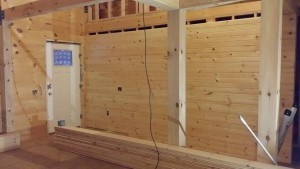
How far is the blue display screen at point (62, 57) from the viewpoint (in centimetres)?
556

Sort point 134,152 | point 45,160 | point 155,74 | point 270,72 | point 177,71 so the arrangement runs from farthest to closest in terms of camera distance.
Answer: point 155,74 < point 45,160 < point 134,152 < point 177,71 < point 270,72

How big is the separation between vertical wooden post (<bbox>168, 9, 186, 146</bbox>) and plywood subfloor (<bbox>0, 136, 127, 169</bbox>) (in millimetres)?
1014

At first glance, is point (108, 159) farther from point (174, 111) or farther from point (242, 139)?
point (242, 139)

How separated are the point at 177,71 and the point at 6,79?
322 cm

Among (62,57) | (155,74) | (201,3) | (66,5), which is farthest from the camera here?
(62,57)

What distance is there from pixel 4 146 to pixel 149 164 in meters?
2.60

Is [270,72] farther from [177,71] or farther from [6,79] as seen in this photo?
[6,79]

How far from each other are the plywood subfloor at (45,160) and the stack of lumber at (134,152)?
11 cm

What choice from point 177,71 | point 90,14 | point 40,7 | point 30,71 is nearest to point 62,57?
point 30,71

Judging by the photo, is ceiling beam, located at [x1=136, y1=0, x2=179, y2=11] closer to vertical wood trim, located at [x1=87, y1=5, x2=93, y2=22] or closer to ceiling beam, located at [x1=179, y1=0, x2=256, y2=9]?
ceiling beam, located at [x1=179, y1=0, x2=256, y2=9]

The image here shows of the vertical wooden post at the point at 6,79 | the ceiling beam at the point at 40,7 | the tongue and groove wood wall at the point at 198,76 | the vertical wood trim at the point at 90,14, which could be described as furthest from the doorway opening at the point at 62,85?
the ceiling beam at the point at 40,7

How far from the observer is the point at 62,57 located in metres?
5.69

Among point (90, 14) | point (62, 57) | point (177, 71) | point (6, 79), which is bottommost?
point (6, 79)

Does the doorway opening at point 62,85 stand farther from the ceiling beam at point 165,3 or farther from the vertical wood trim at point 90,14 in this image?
the ceiling beam at point 165,3
